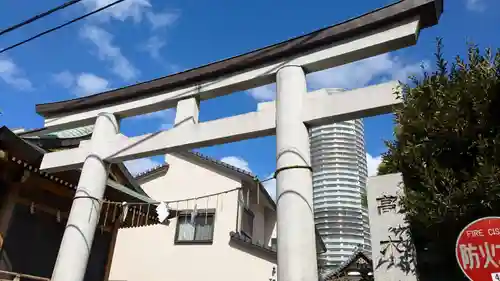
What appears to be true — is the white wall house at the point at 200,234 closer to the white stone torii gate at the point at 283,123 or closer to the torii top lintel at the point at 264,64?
the torii top lintel at the point at 264,64

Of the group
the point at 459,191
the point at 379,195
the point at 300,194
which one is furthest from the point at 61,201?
the point at 459,191

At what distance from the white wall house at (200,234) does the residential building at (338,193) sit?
1771mm

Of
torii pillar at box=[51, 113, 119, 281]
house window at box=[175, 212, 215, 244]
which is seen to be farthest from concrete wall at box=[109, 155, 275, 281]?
torii pillar at box=[51, 113, 119, 281]

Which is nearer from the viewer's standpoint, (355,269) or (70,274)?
(70,274)

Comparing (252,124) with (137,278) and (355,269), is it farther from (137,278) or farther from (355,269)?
(137,278)

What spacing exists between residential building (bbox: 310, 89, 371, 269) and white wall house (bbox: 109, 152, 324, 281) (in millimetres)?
1771

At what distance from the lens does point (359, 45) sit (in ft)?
19.7

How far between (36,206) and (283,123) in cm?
652

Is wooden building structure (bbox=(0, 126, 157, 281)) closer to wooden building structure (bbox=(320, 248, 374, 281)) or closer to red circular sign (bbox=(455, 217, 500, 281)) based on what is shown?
red circular sign (bbox=(455, 217, 500, 281))

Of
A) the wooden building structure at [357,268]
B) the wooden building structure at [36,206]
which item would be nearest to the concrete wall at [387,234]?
the wooden building structure at [36,206]

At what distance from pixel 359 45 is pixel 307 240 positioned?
120 inches

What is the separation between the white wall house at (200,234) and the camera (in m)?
15.7

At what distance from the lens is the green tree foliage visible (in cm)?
449

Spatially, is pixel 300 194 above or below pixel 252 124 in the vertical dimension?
→ below
